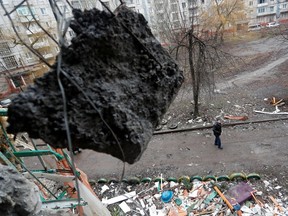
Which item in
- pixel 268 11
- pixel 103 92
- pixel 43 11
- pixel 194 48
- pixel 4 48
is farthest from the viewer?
pixel 268 11

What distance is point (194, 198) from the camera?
685cm

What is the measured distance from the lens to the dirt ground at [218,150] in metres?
8.07

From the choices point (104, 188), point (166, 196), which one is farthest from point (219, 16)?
point (104, 188)

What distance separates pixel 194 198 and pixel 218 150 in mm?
2898

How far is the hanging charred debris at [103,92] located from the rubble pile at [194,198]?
551 cm

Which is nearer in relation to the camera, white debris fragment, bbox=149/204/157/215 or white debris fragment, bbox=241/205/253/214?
white debris fragment, bbox=241/205/253/214

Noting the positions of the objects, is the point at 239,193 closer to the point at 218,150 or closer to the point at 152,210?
the point at 218,150

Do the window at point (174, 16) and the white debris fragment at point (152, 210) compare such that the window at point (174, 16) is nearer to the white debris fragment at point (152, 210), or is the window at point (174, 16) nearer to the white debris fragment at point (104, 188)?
the white debris fragment at point (104, 188)

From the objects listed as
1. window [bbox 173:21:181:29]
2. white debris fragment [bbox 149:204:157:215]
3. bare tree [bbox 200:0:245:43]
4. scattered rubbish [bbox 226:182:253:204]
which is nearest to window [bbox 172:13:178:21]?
window [bbox 173:21:181:29]

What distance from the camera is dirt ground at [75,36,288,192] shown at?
8070 mm

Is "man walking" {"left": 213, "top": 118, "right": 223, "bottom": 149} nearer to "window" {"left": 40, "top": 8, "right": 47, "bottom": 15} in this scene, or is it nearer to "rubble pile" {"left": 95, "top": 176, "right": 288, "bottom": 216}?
"rubble pile" {"left": 95, "top": 176, "right": 288, "bottom": 216}

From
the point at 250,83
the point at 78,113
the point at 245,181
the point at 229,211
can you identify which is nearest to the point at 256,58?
the point at 250,83

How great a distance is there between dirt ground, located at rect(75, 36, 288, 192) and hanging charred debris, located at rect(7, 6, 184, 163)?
667 cm

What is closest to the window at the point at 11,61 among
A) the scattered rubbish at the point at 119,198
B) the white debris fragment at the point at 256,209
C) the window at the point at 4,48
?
the window at the point at 4,48
